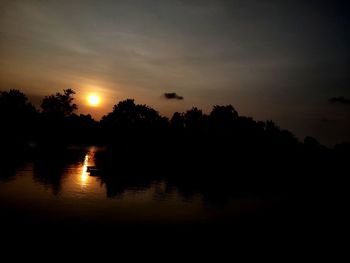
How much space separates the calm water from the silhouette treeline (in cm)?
1262

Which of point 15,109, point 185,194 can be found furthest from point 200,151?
point 15,109

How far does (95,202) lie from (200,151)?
11109 centimetres

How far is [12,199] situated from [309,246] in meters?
43.0

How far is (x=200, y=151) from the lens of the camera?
157 meters

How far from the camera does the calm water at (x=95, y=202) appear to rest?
134ft

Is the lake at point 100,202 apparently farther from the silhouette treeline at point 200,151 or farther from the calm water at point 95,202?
the silhouette treeline at point 200,151

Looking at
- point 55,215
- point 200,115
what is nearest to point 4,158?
point 55,215

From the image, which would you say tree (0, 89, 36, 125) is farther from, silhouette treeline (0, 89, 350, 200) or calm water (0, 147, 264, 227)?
calm water (0, 147, 264, 227)

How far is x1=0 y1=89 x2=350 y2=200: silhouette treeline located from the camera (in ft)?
305

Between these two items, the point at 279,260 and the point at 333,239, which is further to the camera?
the point at 333,239

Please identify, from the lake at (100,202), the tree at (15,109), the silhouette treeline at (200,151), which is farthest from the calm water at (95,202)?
the tree at (15,109)

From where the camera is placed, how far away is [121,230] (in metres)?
36.7

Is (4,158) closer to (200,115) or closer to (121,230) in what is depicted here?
(121,230)

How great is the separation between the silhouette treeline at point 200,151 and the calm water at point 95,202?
41.4 feet
